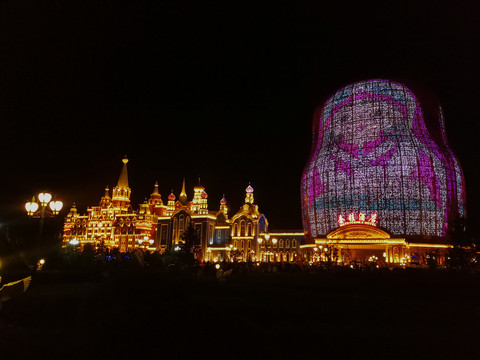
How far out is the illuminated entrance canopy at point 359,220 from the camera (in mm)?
50656

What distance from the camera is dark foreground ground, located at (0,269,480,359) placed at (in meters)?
5.97

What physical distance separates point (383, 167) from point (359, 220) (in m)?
7.56

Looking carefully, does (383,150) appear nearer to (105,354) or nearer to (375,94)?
(375,94)

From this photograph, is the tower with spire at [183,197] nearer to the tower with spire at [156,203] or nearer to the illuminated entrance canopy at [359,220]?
the tower with spire at [156,203]

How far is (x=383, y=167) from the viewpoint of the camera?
50.9 metres

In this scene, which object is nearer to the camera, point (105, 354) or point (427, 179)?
point (105, 354)

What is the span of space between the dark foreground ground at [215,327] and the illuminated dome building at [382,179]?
38991mm

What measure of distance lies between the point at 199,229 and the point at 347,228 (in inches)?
1365

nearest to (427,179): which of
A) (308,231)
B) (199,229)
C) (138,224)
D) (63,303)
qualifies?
(308,231)

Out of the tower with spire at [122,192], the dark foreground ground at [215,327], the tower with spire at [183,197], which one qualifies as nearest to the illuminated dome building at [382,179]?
the dark foreground ground at [215,327]

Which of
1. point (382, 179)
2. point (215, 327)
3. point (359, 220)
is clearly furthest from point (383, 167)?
point (215, 327)

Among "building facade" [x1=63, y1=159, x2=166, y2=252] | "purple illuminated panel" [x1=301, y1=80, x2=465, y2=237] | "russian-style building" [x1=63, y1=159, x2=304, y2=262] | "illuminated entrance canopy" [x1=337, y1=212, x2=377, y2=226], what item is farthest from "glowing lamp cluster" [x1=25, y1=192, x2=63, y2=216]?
"building facade" [x1=63, y1=159, x2=166, y2=252]

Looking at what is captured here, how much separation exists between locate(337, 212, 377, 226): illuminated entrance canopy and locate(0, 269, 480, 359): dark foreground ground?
40.0 meters

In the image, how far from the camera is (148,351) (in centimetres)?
568
